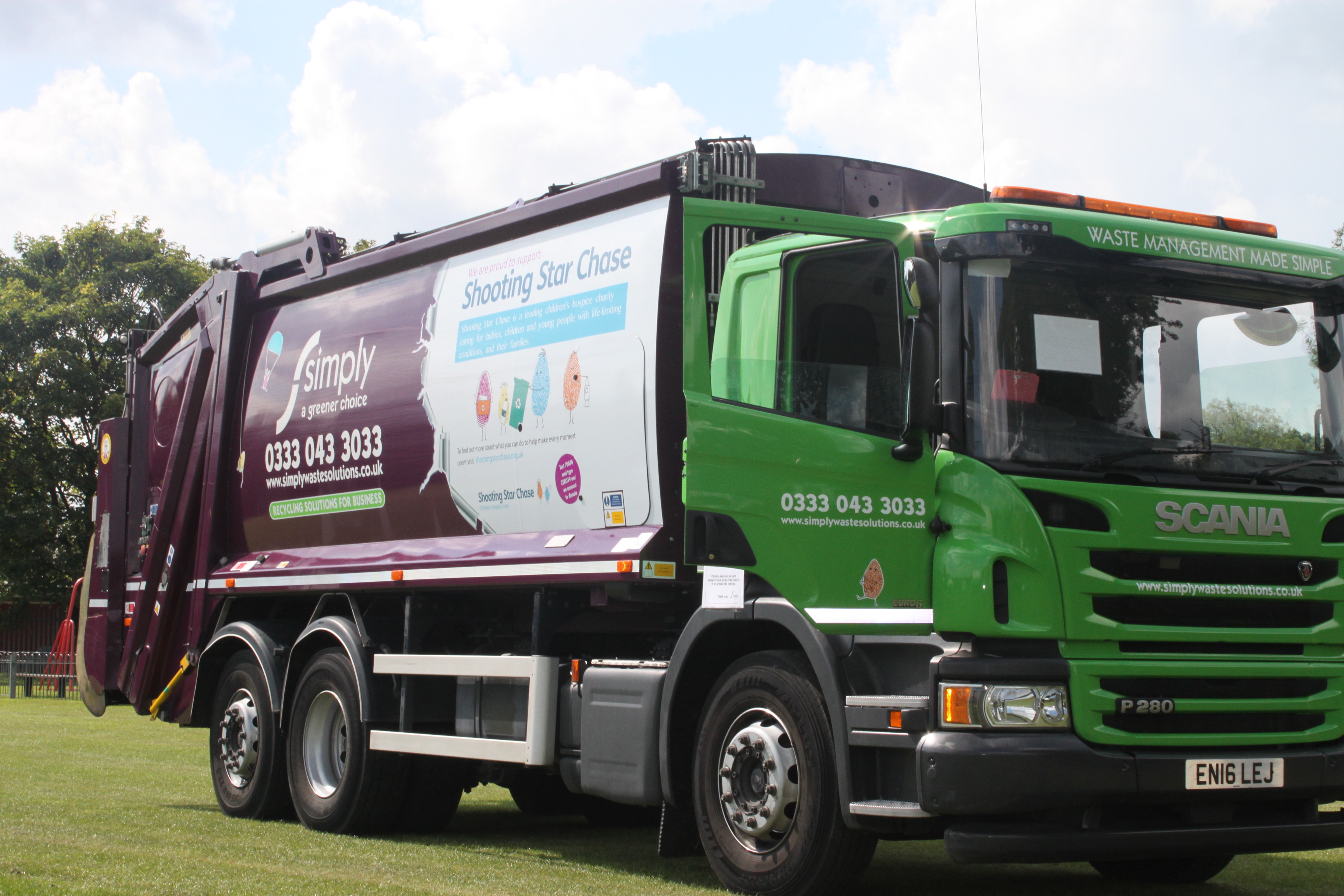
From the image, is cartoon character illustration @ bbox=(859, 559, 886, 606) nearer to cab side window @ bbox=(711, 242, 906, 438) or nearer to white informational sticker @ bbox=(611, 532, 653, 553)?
cab side window @ bbox=(711, 242, 906, 438)

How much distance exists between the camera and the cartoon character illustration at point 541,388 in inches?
315

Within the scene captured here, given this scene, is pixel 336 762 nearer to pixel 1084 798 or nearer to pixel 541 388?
pixel 541 388

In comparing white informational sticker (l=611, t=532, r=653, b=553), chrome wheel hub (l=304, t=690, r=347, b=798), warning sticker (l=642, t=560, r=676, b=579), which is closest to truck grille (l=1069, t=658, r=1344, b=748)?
warning sticker (l=642, t=560, r=676, b=579)

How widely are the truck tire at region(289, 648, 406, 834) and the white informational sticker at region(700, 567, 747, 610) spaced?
3372 millimetres

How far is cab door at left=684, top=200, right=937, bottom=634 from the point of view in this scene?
6.05 metres

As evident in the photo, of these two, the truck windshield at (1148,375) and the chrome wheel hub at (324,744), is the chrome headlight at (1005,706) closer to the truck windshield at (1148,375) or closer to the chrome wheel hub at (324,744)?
the truck windshield at (1148,375)

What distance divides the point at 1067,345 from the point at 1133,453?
1.65 ft

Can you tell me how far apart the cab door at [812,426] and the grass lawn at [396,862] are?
1.69 meters

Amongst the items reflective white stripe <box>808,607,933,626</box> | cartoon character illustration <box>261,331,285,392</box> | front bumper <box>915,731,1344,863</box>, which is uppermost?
cartoon character illustration <box>261,331,285,392</box>

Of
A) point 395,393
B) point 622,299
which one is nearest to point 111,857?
point 395,393

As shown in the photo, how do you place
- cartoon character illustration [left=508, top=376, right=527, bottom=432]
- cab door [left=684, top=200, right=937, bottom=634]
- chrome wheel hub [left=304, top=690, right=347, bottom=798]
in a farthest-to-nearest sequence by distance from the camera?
1. chrome wheel hub [left=304, top=690, right=347, bottom=798]
2. cartoon character illustration [left=508, top=376, right=527, bottom=432]
3. cab door [left=684, top=200, right=937, bottom=634]

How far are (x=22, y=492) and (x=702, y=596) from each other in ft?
113

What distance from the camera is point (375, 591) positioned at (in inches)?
371

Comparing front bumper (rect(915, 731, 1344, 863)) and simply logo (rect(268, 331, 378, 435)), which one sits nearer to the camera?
front bumper (rect(915, 731, 1344, 863))
